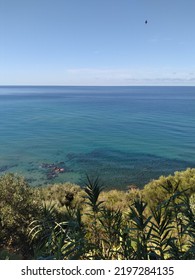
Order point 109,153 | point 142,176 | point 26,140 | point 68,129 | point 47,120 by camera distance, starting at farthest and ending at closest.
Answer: point 47,120, point 68,129, point 26,140, point 109,153, point 142,176

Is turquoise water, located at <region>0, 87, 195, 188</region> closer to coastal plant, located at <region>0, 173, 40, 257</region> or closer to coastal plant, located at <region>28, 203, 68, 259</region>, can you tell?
coastal plant, located at <region>0, 173, 40, 257</region>

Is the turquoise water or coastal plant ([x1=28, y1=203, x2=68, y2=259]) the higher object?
coastal plant ([x1=28, y1=203, x2=68, y2=259])

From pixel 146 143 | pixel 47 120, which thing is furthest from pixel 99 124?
pixel 146 143

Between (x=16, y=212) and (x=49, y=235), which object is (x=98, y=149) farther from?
(x=49, y=235)

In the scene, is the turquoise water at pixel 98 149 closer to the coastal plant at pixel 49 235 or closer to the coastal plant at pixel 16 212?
the coastal plant at pixel 16 212

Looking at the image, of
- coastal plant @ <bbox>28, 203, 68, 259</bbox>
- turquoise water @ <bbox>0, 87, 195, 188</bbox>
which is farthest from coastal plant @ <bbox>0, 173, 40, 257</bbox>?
turquoise water @ <bbox>0, 87, 195, 188</bbox>

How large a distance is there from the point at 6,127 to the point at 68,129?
1484 centimetres

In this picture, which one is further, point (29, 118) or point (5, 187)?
point (29, 118)

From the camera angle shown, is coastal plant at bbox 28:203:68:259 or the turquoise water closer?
coastal plant at bbox 28:203:68:259

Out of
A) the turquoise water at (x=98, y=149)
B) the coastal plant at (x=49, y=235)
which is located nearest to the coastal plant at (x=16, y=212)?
the coastal plant at (x=49, y=235)


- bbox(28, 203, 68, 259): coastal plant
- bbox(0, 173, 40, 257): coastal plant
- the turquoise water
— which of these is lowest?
the turquoise water

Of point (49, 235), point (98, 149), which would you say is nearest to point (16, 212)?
point (49, 235)

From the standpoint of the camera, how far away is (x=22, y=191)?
1147cm
